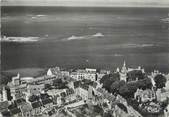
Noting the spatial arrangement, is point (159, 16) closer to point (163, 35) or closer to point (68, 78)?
point (163, 35)

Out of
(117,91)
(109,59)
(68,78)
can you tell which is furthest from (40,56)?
(117,91)

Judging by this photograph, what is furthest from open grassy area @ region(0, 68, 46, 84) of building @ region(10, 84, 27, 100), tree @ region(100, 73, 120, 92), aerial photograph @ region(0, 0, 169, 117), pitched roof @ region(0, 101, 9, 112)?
tree @ region(100, 73, 120, 92)

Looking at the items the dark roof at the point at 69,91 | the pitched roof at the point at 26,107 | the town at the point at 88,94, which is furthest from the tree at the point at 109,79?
the pitched roof at the point at 26,107

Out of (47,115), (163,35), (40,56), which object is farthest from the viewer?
(163,35)

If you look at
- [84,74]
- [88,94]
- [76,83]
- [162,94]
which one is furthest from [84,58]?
[162,94]

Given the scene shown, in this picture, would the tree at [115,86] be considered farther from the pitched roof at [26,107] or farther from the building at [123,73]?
the pitched roof at [26,107]

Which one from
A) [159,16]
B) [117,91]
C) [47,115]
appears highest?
[159,16]

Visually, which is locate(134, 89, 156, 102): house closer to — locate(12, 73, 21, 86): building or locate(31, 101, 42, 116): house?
locate(31, 101, 42, 116): house
